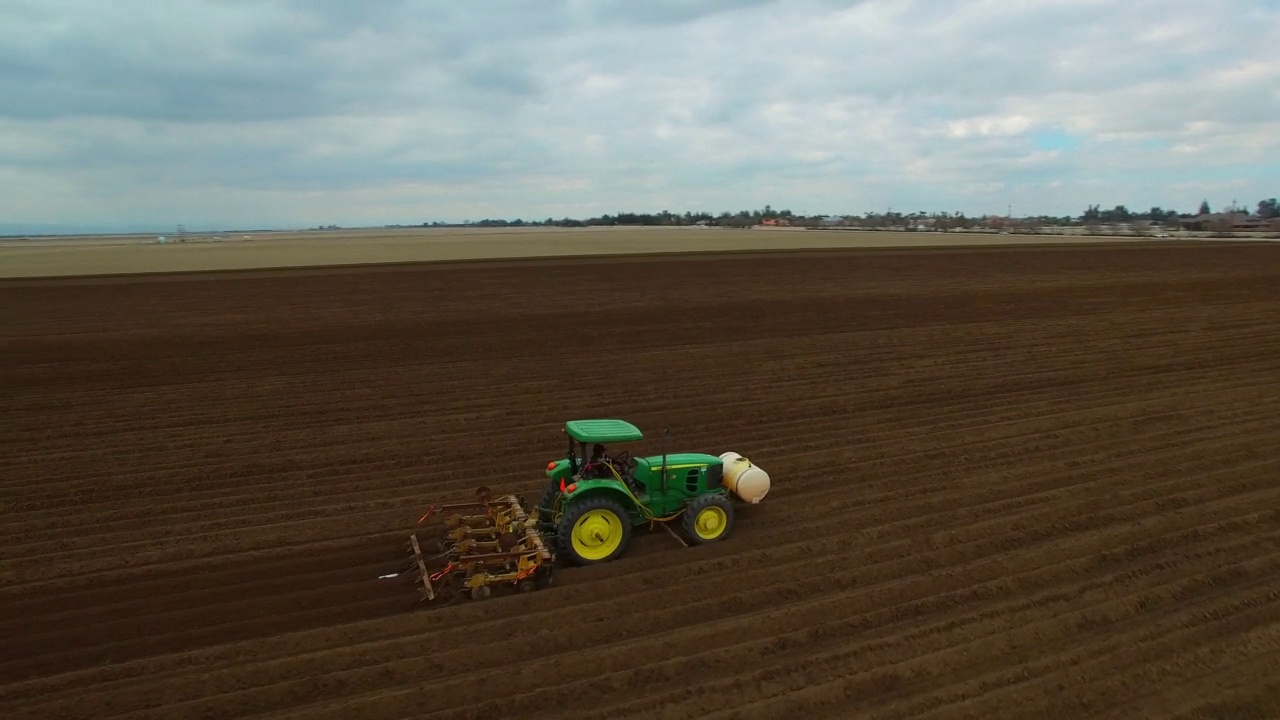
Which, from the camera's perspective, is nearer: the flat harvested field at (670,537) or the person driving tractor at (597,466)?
the flat harvested field at (670,537)

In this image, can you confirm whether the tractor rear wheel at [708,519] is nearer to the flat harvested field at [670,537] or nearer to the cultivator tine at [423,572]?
the flat harvested field at [670,537]

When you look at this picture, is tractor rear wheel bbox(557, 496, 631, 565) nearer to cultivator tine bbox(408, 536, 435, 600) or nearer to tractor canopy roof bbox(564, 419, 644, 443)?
tractor canopy roof bbox(564, 419, 644, 443)

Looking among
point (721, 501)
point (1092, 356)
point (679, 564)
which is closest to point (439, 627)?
point (679, 564)

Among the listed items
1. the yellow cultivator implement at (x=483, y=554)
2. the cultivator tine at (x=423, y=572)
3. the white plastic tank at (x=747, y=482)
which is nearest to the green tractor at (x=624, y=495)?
the white plastic tank at (x=747, y=482)

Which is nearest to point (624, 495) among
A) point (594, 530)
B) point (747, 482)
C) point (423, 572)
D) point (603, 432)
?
point (594, 530)

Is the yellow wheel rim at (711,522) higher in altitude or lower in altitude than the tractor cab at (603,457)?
lower

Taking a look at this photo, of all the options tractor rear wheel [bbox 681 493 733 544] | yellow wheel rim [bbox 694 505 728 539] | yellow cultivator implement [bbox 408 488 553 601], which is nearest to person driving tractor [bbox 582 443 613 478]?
yellow cultivator implement [bbox 408 488 553 601]

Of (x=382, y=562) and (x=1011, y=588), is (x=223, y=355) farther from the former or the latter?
(x=1011, y=588)

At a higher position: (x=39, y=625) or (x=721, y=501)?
(x=721, y=501)
